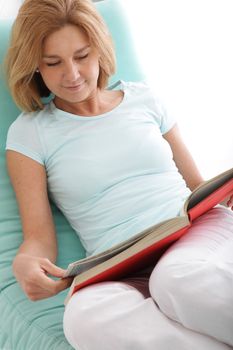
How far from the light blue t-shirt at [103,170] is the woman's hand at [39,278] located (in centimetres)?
19

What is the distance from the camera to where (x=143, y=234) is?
3.15 feet

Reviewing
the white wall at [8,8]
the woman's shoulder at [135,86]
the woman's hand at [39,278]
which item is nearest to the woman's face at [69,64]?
the woman's shoulder at [135,86]

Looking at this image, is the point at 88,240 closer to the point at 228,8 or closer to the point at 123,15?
the point at 123,15

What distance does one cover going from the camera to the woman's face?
4.06ft

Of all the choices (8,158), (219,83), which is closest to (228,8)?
(219,83)

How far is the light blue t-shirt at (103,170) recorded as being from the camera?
1254mm

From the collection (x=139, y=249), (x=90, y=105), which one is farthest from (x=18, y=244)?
(x=139, y=249)

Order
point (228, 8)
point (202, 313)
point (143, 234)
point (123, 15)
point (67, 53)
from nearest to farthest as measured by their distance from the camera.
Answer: point (202, 313)
point (143, 234)
point (67, 53)
point (123, 15)
point (228, 8)

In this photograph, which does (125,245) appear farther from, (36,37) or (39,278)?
(36,37)

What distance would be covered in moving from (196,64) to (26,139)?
2.89 feet

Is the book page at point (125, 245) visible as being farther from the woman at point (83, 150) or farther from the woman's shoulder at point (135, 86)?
the woman's shoulder at point (135, 86)

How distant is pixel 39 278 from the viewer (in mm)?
1044

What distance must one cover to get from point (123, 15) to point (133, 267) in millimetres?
847

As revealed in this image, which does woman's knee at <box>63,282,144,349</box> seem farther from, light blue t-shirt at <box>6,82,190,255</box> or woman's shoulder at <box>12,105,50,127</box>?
woman's shoulder at <box>12,105,50,127</box>
